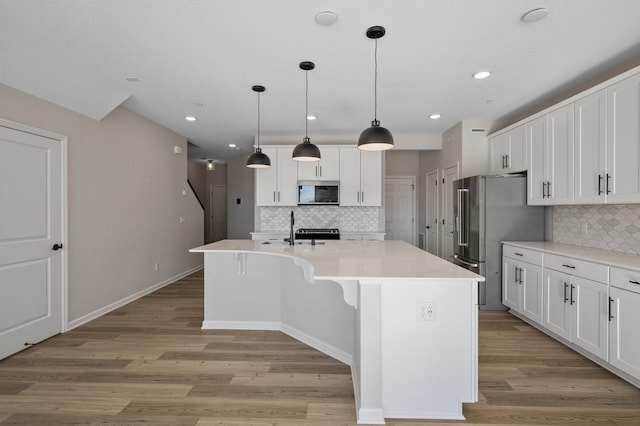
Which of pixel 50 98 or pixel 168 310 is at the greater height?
pixel 50 98

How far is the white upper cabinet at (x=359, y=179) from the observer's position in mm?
5500

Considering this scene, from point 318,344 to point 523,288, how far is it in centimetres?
243

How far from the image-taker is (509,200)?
3.97 m

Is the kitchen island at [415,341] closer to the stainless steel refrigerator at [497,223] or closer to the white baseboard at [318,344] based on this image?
the white baseboard at [318,344]

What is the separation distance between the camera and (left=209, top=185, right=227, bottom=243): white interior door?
9305 millimetres

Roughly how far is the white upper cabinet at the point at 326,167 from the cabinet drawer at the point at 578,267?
3.30m

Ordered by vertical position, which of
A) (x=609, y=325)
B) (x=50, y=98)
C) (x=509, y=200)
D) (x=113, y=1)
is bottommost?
(x=609, y=325)

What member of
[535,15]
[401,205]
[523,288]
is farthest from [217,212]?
[535,15]

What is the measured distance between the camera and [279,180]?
18.2 feet

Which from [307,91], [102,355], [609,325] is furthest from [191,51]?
[609,325]

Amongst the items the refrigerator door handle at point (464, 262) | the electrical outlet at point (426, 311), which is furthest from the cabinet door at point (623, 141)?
the electrical outlet at point (426, 311)

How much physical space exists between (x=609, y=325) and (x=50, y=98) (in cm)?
538

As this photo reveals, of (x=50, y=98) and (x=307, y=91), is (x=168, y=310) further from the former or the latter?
(x=307, y=91)

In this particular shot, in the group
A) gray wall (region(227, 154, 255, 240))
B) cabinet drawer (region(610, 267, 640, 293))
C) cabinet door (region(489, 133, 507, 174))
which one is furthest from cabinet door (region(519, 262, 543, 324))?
gray wall (region(227, 154, 255, 240))
